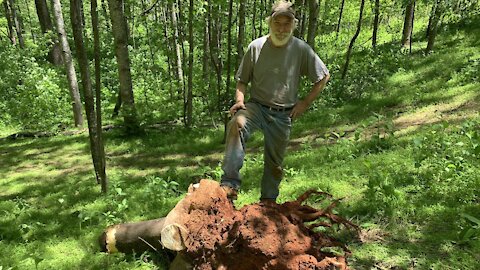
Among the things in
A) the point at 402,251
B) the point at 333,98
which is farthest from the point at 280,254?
the point at 333,98

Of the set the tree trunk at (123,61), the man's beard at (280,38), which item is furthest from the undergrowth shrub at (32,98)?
the man's beard at (280,38)

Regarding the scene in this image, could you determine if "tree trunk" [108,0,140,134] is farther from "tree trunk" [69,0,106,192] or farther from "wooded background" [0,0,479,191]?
"tree trunk" [69,0,106,192]

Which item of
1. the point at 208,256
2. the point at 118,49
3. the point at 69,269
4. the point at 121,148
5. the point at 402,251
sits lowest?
the point at 121,148

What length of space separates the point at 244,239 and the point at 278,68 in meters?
1.82

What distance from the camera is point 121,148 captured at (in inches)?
397

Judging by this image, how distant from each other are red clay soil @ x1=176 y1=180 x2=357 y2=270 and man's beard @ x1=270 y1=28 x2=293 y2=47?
162cm

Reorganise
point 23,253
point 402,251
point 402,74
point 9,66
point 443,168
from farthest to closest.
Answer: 1. point 9,66
2. point 402,74
3. point 443,168
4. point 23,253
5. point 402,251

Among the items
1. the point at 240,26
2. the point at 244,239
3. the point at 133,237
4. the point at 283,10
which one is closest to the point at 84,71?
the point at 133,237

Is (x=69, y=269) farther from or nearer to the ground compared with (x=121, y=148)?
farther from the ground

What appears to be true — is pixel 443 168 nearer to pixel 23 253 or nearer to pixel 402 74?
pixel 23 253

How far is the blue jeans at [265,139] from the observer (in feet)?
12.1

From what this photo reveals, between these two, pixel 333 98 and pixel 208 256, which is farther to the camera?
pixel 333 98

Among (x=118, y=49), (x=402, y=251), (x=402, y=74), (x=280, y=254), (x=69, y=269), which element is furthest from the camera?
(x=402, y=74)

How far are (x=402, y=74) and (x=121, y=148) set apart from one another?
389 inches
